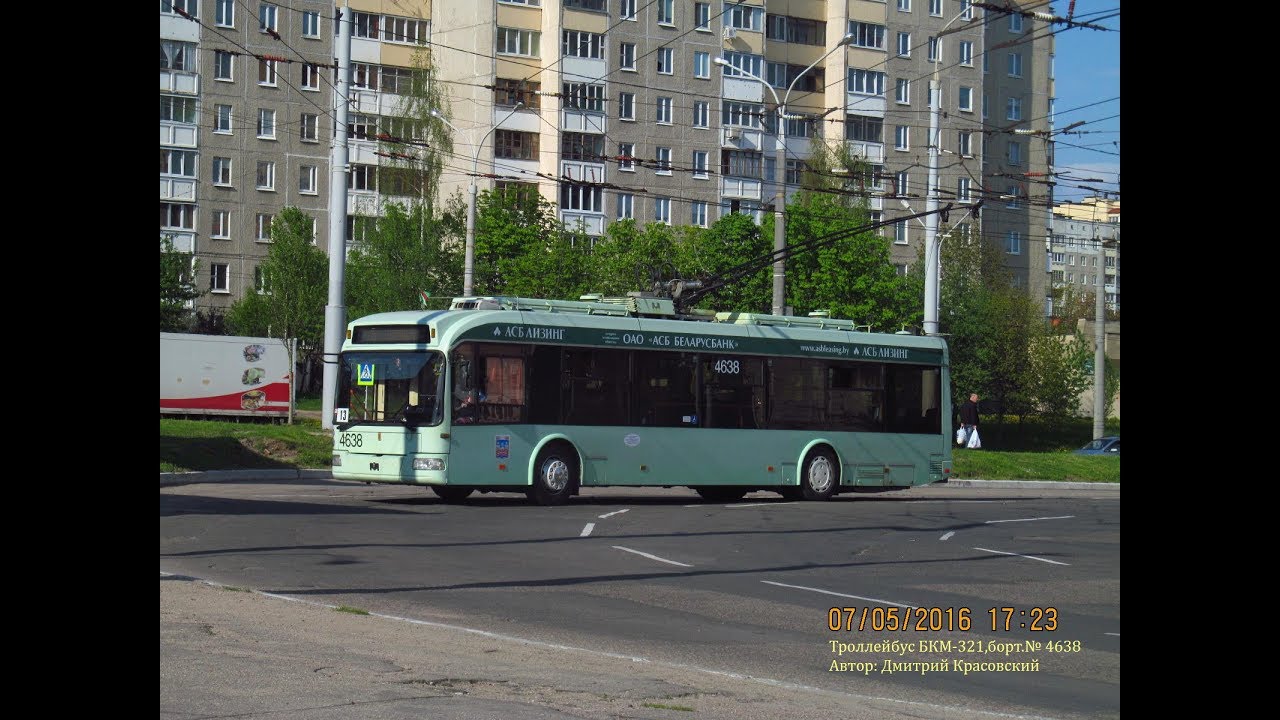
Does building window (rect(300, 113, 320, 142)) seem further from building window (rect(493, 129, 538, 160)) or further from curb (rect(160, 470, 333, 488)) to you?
curb (rect(160, 470, 333, 488))

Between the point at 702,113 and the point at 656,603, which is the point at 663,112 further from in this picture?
the point at 656,603

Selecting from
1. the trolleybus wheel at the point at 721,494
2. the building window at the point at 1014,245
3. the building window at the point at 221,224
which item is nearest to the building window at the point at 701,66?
the building window at the point at 221,224

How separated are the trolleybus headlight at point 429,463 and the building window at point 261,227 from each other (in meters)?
54.4

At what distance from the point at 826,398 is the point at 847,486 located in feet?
5.69

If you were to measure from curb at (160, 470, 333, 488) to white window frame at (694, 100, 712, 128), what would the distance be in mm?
49223

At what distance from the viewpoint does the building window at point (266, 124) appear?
7290 cm

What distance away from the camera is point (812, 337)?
2688cm

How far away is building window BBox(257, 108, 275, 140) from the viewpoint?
72.9 metres

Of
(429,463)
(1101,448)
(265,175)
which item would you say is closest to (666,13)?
(265,175)

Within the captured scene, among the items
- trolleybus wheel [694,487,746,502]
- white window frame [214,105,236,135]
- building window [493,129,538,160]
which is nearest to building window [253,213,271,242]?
white window frame [214,105,236,135]

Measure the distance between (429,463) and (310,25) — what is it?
57320 millimetres

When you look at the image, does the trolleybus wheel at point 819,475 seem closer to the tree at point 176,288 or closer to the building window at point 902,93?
the tree at point 176,288

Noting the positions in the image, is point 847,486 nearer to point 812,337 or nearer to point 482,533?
point 812,337
